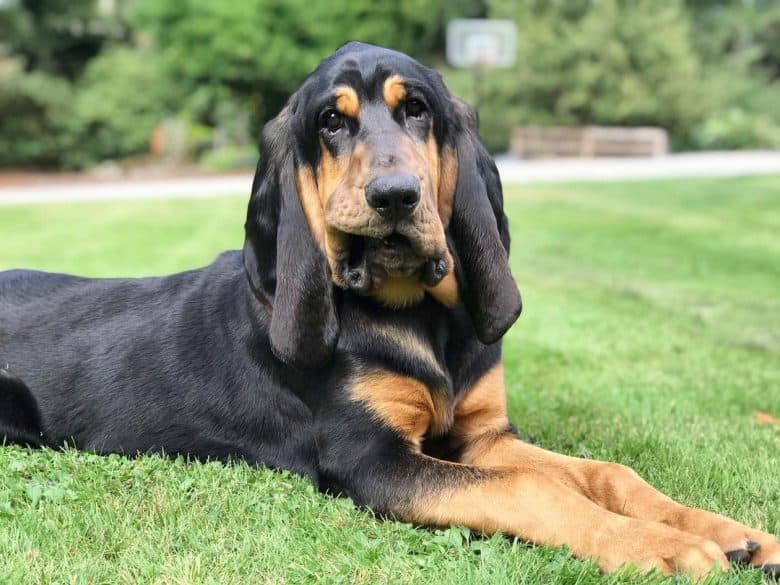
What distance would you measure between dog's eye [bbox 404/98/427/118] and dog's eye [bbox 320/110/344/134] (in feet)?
0.82

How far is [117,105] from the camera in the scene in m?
30.4

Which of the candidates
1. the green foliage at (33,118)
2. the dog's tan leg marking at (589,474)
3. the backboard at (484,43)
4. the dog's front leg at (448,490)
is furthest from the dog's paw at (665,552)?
the backboard at (484,43)

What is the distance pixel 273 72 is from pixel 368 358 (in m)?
25.7

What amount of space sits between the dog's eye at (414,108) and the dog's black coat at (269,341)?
56mm

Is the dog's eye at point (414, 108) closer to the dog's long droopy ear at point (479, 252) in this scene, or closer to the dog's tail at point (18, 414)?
the dog's long droopy ear at point (479, 252)

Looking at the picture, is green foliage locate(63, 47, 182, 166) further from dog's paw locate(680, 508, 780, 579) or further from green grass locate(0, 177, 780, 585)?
dog's paw locate(680, 508, 780, 579)

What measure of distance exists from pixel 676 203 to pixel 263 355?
15.8 m

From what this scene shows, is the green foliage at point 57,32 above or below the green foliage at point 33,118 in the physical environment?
above

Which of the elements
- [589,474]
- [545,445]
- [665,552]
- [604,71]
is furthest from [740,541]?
[604,71]

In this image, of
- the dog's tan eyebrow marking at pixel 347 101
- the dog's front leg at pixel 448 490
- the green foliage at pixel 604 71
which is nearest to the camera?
the dog's front leg at pixel 448 490

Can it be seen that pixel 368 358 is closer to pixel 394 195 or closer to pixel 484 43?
pixel 394 195

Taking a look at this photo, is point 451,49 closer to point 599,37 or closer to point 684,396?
point 599,37

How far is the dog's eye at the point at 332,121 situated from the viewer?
3449 mm

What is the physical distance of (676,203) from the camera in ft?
60.3
